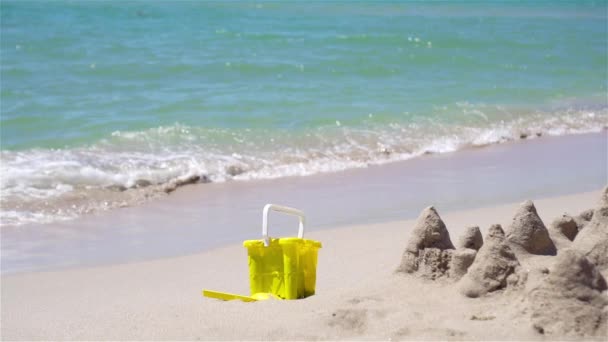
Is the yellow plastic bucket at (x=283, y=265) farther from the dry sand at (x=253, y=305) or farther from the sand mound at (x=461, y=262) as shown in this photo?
the sand mound at (x=461, y=262)

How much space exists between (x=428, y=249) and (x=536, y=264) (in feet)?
1.61

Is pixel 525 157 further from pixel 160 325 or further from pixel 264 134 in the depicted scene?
pixel 160 325

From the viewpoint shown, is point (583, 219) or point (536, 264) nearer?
point (536, 264)

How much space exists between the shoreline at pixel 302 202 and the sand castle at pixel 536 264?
2.44m

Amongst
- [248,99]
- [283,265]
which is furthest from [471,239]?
[248,99]

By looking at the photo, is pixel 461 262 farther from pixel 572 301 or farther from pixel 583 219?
pixel 583 219

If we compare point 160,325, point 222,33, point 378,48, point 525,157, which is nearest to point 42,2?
point 222,33

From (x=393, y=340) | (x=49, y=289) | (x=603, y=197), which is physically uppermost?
(x=603, y=197)

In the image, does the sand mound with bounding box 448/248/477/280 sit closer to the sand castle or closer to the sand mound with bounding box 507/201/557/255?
the sand castle

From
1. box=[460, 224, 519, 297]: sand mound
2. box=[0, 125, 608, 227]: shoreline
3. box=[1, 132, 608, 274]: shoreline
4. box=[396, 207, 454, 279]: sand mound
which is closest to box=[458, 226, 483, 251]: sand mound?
box=[396, 207, 454, 279]: sand mound

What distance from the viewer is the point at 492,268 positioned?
3701 millimetres

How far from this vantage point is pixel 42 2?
30.0 m

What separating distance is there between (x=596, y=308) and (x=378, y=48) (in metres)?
16.1

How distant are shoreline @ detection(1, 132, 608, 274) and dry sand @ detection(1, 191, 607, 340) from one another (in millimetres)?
590
